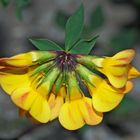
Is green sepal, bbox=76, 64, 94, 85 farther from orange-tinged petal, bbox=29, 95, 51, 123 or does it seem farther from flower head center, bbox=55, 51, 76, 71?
orange-tinged petal, bbox=29, 95, 51, 123

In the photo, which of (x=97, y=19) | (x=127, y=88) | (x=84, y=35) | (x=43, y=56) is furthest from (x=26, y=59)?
(x=97, y=19)

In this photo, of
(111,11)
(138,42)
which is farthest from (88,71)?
(111,11)

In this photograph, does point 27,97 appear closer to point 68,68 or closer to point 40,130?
point 68,68

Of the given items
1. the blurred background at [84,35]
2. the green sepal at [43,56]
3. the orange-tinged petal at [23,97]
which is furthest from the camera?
the blurred background at [84,35]

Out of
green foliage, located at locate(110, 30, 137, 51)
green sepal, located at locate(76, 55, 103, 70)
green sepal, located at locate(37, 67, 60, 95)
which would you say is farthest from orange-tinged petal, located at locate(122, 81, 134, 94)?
green foliage, located at locate(110, 30, 137, 51)

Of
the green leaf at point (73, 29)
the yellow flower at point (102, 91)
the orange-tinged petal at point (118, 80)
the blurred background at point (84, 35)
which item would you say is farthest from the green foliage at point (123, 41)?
the orange-tinged petal at point (118, 80)

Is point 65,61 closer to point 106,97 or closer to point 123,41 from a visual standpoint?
point 106,97

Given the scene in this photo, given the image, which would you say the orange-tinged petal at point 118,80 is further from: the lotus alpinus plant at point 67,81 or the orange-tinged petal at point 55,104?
the orange-tinged petal at point 55,104
